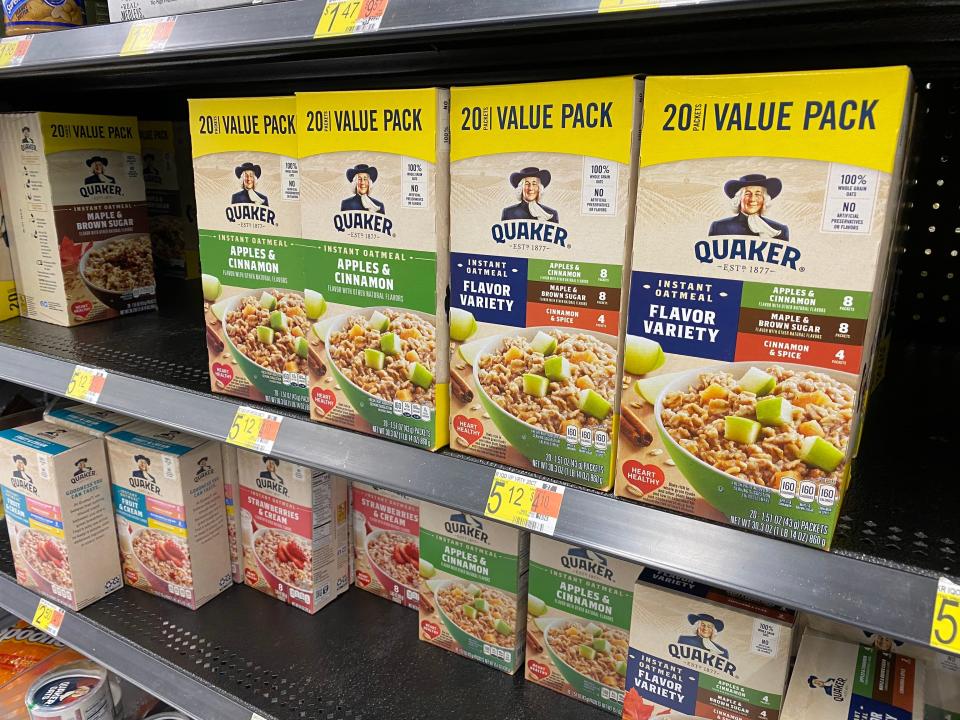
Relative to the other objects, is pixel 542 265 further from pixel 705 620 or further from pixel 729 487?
pixel 705 620

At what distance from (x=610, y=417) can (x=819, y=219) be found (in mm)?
296

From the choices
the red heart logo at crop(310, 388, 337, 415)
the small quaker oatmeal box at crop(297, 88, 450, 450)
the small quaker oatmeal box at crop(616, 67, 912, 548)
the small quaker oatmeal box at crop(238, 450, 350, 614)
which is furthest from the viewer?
the small quaker oatmeal box at crop(238, 450, 350, 614)

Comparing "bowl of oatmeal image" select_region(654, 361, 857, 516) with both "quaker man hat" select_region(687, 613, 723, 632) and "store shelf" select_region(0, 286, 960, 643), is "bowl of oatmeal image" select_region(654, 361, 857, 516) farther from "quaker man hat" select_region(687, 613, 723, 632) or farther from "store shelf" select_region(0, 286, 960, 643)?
"quaker man hat" select_region(687, 613, 723, 632)

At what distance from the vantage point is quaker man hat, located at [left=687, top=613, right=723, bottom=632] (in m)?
0.89

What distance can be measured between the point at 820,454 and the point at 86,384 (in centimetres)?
115

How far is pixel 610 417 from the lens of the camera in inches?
31.0

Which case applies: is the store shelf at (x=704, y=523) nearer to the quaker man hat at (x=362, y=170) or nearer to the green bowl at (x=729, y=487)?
the green bowl at (x=729, y=487)

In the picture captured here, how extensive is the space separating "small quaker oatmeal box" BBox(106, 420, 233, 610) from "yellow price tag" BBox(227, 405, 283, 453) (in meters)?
0.36

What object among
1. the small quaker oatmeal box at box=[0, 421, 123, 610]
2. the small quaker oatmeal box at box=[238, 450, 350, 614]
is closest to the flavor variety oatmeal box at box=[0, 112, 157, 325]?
the small quaker oatmeal box at box=[0, 421, 123, 610]

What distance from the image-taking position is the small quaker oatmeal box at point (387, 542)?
1.36 metres

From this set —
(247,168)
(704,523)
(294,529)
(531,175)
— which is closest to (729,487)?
(704,523)

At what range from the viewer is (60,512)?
1.38 metres

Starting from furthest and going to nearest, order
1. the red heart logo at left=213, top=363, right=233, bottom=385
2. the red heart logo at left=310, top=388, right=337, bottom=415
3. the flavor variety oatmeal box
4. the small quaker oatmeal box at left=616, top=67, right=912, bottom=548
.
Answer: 1. the flavor variety oatmeal box
2. the red heart logo at left=213, top=363, right=233, bottom=385
3. the red heart logo at left=310, top=388, right=337, bottom=415
4. the small quaker oatmeal box at left=616, top=67, right=912, bottom=548

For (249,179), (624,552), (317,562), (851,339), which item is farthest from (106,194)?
(851,339)
